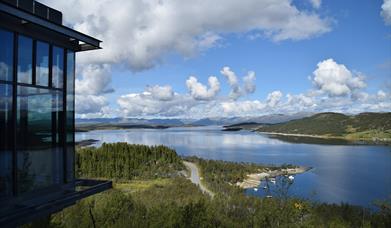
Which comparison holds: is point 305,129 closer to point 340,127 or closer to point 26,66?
point 340,127

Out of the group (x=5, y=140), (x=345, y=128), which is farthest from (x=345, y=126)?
(x=5, y=140)

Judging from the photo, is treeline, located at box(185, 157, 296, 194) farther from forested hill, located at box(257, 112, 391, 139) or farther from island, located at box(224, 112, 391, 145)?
forested hill, located at box(257, 112, 391, 139)

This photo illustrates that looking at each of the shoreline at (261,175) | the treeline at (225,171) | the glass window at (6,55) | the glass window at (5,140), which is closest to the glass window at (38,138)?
the glass window at (5,140)

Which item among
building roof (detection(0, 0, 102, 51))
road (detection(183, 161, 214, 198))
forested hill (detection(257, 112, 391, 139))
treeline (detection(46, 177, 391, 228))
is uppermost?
building roof (detection(0, 0, 102, 51))

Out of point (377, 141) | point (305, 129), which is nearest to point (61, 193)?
point (377, 141)

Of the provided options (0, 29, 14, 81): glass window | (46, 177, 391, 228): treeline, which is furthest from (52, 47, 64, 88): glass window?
(46, 177, 391, 228): treeline

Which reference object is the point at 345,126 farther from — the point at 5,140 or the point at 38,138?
the point at 5,140
